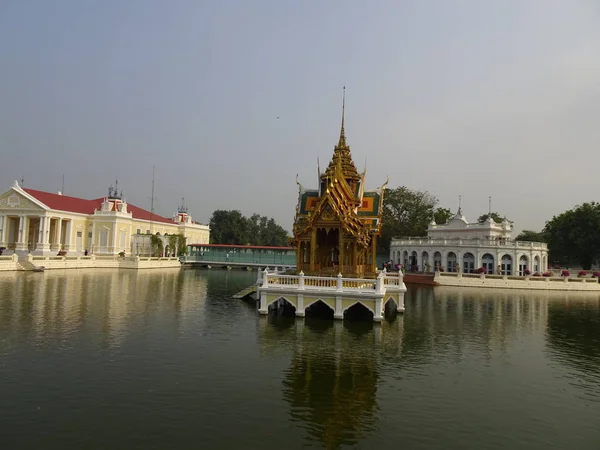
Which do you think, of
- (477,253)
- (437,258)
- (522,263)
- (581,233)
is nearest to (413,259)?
(437,258)

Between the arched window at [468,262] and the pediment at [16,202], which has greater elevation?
the pediment at [16,202]

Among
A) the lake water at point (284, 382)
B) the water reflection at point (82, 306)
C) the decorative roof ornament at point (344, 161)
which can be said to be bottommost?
the lake water at point (284, 382)

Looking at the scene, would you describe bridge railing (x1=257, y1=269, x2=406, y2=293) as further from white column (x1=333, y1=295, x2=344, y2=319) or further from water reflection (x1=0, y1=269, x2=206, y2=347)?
water reflection (x1=0, y1=269, x2=206, y2=347)

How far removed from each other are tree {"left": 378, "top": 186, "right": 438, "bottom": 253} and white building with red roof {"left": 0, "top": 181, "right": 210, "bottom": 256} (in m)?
37.3

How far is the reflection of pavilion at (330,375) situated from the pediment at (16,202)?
48.8m

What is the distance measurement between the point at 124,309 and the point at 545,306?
26535mm

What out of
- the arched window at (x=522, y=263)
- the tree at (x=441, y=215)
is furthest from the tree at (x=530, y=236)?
the arched window at (x=522, y=263)

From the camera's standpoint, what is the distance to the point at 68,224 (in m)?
61.4

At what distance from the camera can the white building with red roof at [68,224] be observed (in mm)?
56406

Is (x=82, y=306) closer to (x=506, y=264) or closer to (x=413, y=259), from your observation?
(x=413, y=259)

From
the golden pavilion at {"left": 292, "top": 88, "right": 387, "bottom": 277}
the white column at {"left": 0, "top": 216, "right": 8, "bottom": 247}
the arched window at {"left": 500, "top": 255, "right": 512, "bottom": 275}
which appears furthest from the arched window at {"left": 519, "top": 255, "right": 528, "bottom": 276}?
the white column at {"left": 0, "top": 216, "right": 8, "bottom": 247}

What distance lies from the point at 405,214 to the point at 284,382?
60.8 metres

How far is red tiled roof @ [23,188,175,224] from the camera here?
59028 millimetres

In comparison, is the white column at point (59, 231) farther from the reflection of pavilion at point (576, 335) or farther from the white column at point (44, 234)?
the reflection of pavilion at point (576, 335)
